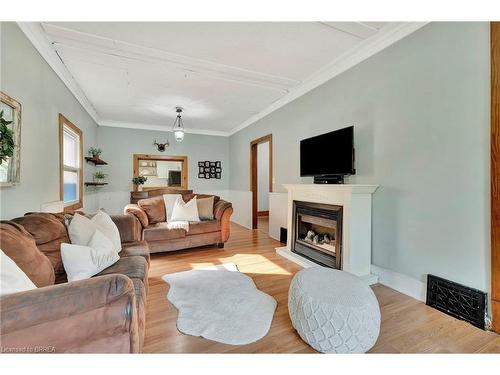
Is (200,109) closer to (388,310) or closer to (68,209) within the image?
(68,209)

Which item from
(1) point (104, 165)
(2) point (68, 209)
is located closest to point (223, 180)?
(1) point (104, 165)

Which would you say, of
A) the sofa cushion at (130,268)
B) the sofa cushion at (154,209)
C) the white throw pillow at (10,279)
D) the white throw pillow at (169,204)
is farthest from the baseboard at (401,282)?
the sofa cushion at (154,209)

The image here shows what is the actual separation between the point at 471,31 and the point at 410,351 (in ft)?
7.54

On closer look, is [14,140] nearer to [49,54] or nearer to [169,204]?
[49,54]

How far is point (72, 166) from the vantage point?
3740mm

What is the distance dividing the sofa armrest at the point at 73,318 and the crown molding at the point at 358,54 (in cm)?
293

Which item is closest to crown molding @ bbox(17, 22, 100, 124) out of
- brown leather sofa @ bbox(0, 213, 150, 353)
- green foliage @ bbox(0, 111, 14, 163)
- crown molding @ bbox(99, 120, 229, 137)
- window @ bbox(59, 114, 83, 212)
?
window @ bbox(59, 114, 83, 212)

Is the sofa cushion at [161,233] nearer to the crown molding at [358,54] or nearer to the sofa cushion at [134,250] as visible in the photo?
the sofa cushion at [134,250]

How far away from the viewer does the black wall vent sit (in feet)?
5.57

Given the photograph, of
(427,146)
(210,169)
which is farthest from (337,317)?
(210,169)

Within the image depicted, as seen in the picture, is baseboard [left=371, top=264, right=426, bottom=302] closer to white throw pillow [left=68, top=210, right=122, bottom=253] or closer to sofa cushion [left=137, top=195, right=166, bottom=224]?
white throw pillow [left=68, top=210, right=122, bottom=253]

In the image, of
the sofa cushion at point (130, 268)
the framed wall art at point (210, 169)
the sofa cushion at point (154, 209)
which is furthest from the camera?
the framed wall art at point (210, 169)

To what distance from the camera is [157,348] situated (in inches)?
59.0

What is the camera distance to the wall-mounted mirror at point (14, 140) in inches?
68.9
